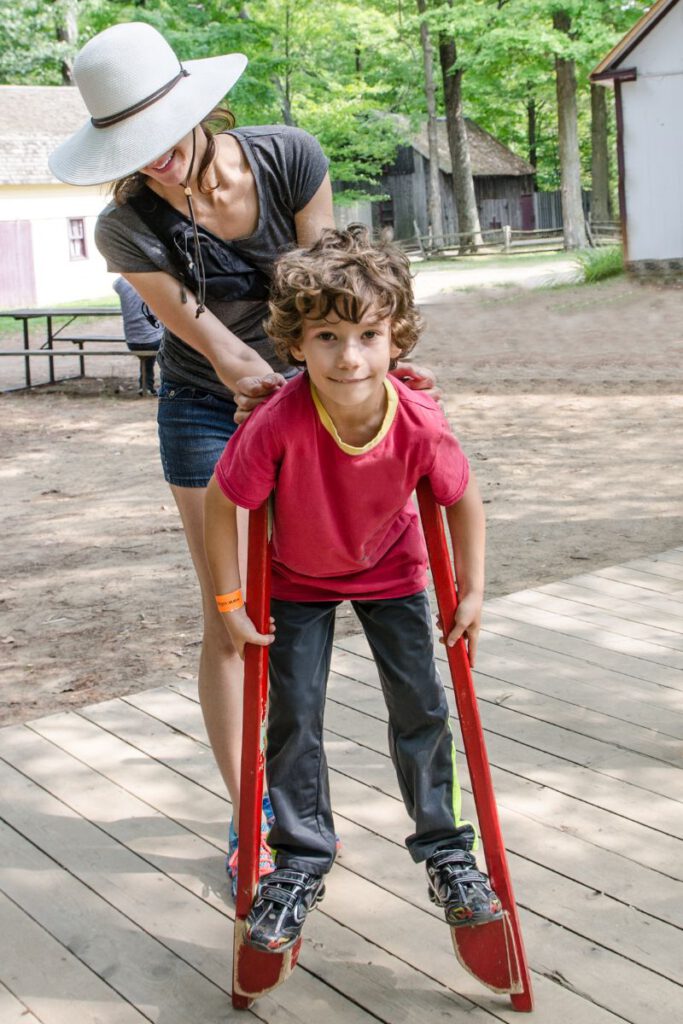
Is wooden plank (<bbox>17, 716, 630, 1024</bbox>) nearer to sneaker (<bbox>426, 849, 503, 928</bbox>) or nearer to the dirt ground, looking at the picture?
sneaker (<bbox>426, 849, 503, 928</bbox>)

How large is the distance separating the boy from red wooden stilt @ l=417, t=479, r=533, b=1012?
3 centimetres

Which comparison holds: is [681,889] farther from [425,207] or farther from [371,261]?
[425,207]

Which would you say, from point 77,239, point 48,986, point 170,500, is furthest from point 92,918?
point 77,239

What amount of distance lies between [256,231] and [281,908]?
4.62 feet

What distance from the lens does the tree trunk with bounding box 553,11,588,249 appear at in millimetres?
30844

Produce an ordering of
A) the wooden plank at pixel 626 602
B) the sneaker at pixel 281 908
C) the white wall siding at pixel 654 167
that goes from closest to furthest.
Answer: the sneaker at pixel 281 908 < the wooden plank at pixel 626 602 < the white wall siding at pixel 654 167

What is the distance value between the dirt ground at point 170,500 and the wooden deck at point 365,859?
34.4 inches

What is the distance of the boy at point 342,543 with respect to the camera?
2.17 m

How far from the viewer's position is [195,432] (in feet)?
9.09

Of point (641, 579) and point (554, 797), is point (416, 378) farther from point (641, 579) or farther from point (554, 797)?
point (641, 579)

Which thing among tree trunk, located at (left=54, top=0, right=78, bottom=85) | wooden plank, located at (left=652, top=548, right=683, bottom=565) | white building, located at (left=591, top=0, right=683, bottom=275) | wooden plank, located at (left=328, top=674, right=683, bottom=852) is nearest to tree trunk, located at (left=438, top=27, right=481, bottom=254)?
tree trunk, located at (left=54, top=0, right=78, bottom=85)

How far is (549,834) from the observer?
2836mm

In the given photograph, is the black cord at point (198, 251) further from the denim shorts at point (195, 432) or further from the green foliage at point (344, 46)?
the green foliage at point (344, 46)

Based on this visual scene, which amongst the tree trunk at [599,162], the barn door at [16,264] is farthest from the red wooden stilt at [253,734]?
the tree trunk at [599,162]
